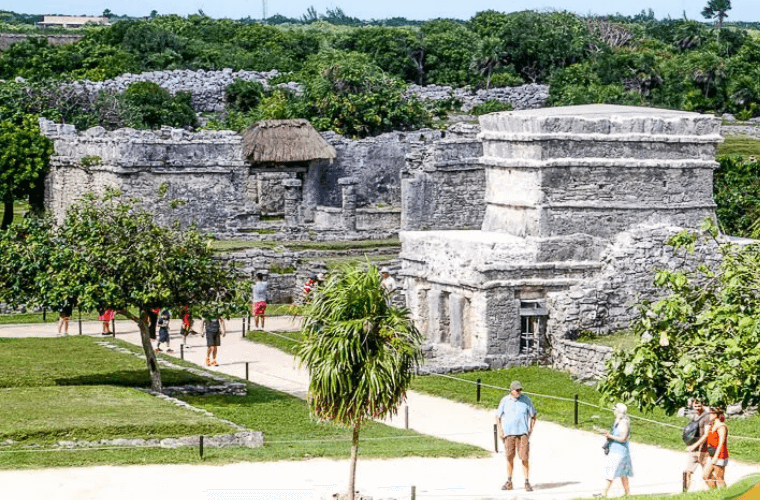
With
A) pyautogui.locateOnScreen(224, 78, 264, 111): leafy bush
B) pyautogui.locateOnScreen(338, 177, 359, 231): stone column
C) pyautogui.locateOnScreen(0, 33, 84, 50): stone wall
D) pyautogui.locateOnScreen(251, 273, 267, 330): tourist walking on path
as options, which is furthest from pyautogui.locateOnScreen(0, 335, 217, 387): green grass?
pyautogui.locateOnScreen(0, 33, 84, 50): stone wall

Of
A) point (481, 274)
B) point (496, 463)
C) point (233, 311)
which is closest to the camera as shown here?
point (496, 463)

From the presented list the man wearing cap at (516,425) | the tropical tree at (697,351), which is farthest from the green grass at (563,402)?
the tropical tree at (697,351)

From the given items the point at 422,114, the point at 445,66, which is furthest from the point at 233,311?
the point at 445,66

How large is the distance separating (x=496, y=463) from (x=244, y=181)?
73.5 ft

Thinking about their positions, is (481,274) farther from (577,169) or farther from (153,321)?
(153,321)

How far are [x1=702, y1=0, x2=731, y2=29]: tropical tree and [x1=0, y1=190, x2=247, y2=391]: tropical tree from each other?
86562 millimetres

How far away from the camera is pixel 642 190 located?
105 ft

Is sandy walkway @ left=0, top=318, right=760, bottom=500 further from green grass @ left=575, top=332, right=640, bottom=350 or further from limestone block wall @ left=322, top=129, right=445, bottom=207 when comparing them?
limestone block wall @ left=322, top=129, right=445, bottom=207

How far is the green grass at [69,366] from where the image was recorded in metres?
28.6

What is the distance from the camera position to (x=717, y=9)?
11094 cm

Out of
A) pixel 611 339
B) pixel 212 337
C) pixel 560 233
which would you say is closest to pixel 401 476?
pixel 611 339

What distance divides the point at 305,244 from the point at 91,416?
18299 millimetres

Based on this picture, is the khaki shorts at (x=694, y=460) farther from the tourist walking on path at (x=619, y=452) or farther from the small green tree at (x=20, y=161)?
the small green tree at (x=20, y=161)

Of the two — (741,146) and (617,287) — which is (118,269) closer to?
(617,287)
